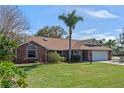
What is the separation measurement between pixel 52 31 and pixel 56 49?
22.0 m

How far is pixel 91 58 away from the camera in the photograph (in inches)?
1444

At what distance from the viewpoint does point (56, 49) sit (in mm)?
34000

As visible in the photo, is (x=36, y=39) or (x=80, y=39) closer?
(x=36, y=39)

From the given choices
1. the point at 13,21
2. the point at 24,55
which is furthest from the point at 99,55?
the point at 13,21

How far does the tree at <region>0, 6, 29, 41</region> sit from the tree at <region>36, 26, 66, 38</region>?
19037 millimetres

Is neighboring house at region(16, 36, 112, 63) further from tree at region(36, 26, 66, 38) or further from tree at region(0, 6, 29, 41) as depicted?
tree at region(36, 26, 66, 38)

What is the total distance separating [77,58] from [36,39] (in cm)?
537

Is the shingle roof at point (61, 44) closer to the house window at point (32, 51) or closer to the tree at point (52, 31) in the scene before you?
the house window at point (32, 51)

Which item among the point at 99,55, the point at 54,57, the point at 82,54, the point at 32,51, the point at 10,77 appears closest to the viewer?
the point at 10,77

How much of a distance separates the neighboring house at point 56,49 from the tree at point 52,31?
14769 millimetres

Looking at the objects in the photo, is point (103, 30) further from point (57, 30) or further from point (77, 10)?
point (57, 30)

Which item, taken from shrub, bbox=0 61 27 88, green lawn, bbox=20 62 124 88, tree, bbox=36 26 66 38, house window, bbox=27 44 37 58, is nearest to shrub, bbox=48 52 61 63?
house window, bbox=27 44 37 58

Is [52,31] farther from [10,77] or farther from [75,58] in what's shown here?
[10,77]
